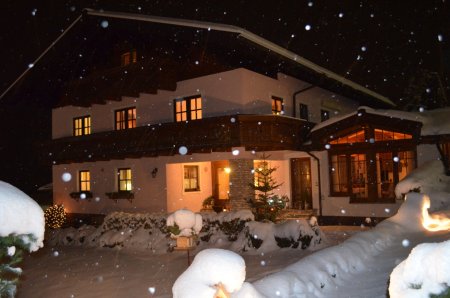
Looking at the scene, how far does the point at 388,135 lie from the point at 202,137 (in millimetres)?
7161

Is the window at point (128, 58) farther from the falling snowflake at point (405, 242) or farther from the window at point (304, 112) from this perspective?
the falling snowflake at point (405, 242)

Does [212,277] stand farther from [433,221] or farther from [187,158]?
[187,158]

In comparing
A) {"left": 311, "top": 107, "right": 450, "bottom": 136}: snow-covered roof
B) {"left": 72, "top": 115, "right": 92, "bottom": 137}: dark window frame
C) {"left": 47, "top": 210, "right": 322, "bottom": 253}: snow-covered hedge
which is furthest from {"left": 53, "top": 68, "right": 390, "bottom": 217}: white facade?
{"left": 311, "top": 107, "right": 450, "bottom": 136}: snow-covered roof

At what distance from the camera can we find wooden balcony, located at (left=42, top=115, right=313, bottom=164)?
14.8 m

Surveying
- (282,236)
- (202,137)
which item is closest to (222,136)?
(202,137)

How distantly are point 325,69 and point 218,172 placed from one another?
23.6ft

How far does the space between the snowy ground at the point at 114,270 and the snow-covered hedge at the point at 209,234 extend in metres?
0.42

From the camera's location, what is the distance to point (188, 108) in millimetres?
17297

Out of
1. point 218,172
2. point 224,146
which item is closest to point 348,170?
point 224,146

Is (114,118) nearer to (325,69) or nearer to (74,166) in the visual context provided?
(74,166)

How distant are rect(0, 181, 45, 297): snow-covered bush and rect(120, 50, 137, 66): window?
15.5 m

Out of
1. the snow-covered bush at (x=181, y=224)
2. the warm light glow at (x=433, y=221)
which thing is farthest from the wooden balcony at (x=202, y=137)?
the warm light glow at (x=433, y=221)

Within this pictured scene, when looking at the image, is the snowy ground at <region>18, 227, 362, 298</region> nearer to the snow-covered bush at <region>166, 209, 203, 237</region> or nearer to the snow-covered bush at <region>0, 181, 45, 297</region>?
the snow-covered bush at <region>166, 209, 203, 237</region>

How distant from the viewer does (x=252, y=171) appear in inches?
630
